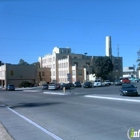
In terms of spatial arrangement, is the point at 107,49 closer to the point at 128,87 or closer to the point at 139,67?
the point at 139,67

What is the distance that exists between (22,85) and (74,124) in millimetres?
79135

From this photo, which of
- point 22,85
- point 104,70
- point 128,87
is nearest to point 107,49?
point 104,70

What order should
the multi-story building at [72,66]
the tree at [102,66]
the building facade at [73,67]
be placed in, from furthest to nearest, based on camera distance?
the multi-story building at [72,66], the building facade at [73,67], the tree at [102,66]

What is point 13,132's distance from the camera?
9.92 metres

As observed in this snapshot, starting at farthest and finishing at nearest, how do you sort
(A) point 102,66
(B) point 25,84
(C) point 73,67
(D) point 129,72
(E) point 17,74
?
1. (D) point 129,72
2. (C) point 73,67
3. (E) point 17,74
4. (B) point 25,84
5. (A) point 102,66

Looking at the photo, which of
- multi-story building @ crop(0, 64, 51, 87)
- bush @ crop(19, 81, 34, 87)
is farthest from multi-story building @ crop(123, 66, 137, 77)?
bush @ crop(19, 81, 34, 87)

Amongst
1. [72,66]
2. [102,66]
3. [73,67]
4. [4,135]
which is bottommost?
[4,135]

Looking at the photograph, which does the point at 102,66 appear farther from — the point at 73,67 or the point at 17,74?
the point at 17,74

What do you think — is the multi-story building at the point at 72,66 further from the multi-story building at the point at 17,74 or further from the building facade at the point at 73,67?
the multi-story building at the point at 17,74

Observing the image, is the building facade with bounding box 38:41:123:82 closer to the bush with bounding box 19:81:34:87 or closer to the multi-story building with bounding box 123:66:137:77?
the bush with bounding box 19:81:34:87

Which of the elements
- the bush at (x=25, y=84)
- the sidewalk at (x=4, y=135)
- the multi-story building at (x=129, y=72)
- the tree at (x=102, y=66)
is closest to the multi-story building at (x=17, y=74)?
the bush at (x=25, y=84)

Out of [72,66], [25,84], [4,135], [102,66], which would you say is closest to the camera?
[4,135]

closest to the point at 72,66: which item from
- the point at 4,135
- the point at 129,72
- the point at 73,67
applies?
the point at 73,67

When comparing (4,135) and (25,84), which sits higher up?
(25,84)
